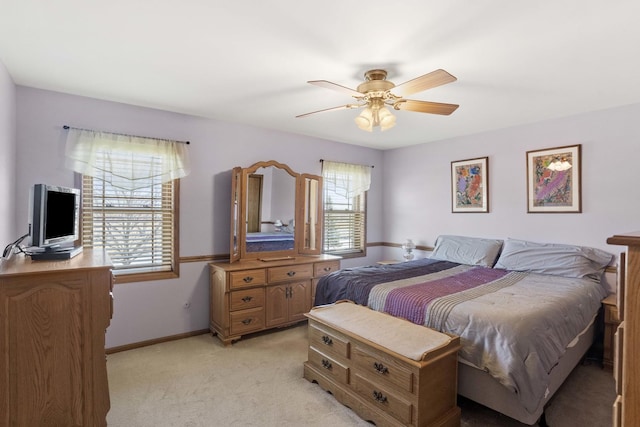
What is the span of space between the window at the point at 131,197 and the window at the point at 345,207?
1998 millimetres

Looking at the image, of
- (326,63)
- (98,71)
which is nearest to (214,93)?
(98,71)

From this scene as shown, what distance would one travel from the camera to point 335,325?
233 cm

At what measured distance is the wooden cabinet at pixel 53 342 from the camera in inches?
61.1

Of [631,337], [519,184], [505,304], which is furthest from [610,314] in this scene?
[631,337]

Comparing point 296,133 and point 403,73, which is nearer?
point 403,73

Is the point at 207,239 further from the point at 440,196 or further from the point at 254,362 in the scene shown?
the point at 440,196

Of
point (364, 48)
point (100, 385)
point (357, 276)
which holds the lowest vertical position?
point (100, 385)

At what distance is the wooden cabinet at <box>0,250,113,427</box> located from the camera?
5.09 ft

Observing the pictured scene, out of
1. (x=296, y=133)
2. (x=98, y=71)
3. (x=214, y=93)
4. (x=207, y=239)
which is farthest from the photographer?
(x=296, y=133)

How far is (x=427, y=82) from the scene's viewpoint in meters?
2.02

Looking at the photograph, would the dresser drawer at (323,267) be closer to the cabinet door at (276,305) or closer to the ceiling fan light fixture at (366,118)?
the cabinet door at (276,305)

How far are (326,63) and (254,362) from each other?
251 centimetres

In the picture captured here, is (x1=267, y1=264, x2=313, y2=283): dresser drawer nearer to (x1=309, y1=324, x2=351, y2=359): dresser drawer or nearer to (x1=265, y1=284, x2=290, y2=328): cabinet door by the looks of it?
(x1=265, y1=284, x2=290, y2=328): cabinet door

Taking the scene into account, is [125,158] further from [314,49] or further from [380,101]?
[380,101]
